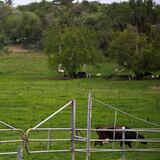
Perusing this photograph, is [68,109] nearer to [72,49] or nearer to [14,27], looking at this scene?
[72,49]

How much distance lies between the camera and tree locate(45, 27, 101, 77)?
75.9m

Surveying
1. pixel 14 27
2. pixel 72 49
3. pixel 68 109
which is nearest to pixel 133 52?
pixel 72 49

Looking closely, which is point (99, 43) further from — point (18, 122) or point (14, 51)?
point (18, 122)

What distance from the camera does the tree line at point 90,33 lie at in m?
75.1

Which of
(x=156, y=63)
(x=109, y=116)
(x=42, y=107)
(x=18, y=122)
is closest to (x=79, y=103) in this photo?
(x=42, y=107)

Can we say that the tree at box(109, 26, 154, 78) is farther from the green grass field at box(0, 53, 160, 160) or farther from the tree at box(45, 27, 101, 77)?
the green grass field at box(0, 53, 160, 160)

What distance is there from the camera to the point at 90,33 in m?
79.9

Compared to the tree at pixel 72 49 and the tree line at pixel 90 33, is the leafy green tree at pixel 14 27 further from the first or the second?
the tree at pixel 72 49

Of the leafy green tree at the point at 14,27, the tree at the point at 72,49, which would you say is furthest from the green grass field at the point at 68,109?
the leafy green tree at the point at 14,27

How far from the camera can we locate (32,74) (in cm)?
7812

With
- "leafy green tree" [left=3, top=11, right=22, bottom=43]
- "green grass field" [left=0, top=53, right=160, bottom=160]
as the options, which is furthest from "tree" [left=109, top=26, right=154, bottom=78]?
"leafy green tree" [left=3, top=11, right=22, bottom=43]

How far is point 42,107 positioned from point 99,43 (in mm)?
59972

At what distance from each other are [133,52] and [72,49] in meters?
8.99

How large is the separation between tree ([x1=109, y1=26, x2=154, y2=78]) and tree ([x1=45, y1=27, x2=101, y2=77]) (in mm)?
3662
